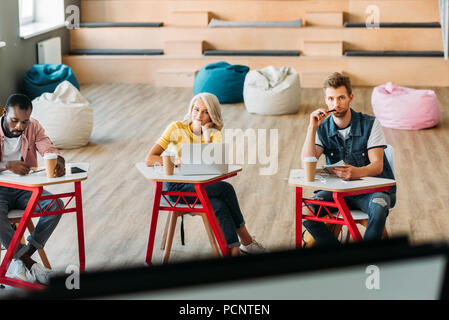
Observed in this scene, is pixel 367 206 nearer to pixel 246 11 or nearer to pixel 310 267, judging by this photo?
pixel 310 267

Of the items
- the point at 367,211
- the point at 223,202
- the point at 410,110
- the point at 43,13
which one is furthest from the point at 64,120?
the point at 367,211

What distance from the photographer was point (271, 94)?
7.66 meters

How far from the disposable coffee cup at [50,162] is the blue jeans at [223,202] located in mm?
623

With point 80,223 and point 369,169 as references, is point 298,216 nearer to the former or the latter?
point 369,169

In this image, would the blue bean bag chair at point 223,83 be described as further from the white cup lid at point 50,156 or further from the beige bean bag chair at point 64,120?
the white cup lid at point 50,156

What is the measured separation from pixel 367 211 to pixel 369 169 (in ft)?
0.69

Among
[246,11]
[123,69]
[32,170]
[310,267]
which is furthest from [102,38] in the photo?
[310,267]

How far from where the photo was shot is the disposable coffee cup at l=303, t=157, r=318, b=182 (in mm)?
3109

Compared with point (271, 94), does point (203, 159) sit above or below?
below

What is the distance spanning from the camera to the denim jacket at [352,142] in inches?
131

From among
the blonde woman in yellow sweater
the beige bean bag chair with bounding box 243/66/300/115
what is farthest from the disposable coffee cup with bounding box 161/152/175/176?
the beige bean bag chair with bounding box 243/66/300/115

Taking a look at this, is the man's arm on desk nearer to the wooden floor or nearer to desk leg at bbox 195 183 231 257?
the wooden floor

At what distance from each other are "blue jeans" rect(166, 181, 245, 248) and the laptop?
181mm

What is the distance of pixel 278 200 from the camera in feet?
15.9
